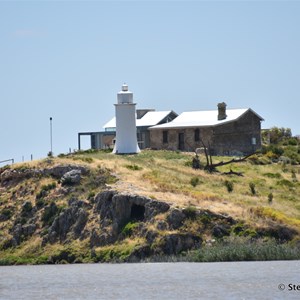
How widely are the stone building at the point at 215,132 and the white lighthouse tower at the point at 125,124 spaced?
979cm

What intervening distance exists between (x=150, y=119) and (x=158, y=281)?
6261 cm

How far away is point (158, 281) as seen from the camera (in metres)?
66.8

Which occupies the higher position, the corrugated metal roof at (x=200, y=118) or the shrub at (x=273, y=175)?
the corrugated metal roof at (x=200, y=118)

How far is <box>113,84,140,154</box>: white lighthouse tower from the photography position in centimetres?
10975

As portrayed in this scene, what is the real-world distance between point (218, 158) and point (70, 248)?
27621mm

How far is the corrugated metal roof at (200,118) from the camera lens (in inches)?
4771

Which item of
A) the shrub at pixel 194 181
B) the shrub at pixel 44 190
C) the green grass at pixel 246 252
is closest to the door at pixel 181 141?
the shrub at pixel 194 181

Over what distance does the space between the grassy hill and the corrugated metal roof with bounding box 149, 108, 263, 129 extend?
1187 cm

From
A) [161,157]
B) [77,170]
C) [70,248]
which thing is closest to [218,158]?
[161,157]

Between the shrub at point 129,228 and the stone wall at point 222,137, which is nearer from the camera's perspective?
the shrub at point 129,228

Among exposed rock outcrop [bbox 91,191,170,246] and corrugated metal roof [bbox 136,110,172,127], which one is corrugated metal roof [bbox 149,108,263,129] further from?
exposed rock outcrop [bbox 91,191,170,246]

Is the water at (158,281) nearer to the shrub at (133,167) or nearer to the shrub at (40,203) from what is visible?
the shrub at (40,203)

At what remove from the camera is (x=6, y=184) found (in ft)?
333

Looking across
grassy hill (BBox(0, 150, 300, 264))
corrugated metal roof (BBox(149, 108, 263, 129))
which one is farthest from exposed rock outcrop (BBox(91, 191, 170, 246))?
corrugated metal roof (BBox(149, 108, 263, 129))
